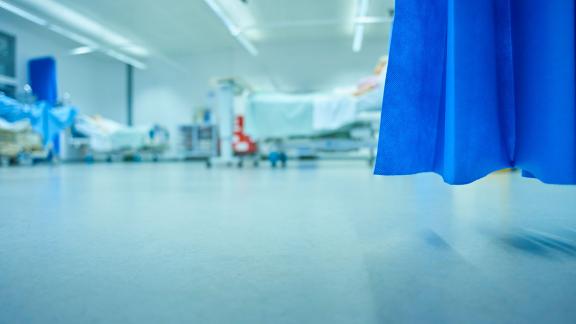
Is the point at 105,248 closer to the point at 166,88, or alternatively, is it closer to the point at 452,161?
the point at 452,161

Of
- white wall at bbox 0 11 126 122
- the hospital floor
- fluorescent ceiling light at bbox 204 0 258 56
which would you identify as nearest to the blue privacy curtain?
the hospital floor

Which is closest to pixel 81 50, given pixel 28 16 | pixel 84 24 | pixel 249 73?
pixel 84 24

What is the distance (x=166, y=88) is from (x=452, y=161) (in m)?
8.25

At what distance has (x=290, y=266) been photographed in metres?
0.44

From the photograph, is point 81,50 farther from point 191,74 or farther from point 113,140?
point 113,140

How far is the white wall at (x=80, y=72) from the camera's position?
5.46 meters

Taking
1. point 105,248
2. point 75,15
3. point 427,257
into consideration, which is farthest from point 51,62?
point 427,257

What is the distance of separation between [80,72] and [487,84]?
29.3 feet

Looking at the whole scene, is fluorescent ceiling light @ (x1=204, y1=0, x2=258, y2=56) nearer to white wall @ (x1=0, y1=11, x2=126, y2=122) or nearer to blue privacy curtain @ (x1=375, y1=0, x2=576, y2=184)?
white wall @ (x1=0, y1=11, x2=126, y2=122)

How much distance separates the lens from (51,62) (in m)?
5.52

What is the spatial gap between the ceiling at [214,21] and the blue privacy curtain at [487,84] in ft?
12.2

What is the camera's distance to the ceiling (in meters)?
4.88

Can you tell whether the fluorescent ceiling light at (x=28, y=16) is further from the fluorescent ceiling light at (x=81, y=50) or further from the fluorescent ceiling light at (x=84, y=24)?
the fluorescent ceiling light at (x=81, y=50)

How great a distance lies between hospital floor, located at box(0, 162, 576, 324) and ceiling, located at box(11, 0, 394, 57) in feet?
12.5
